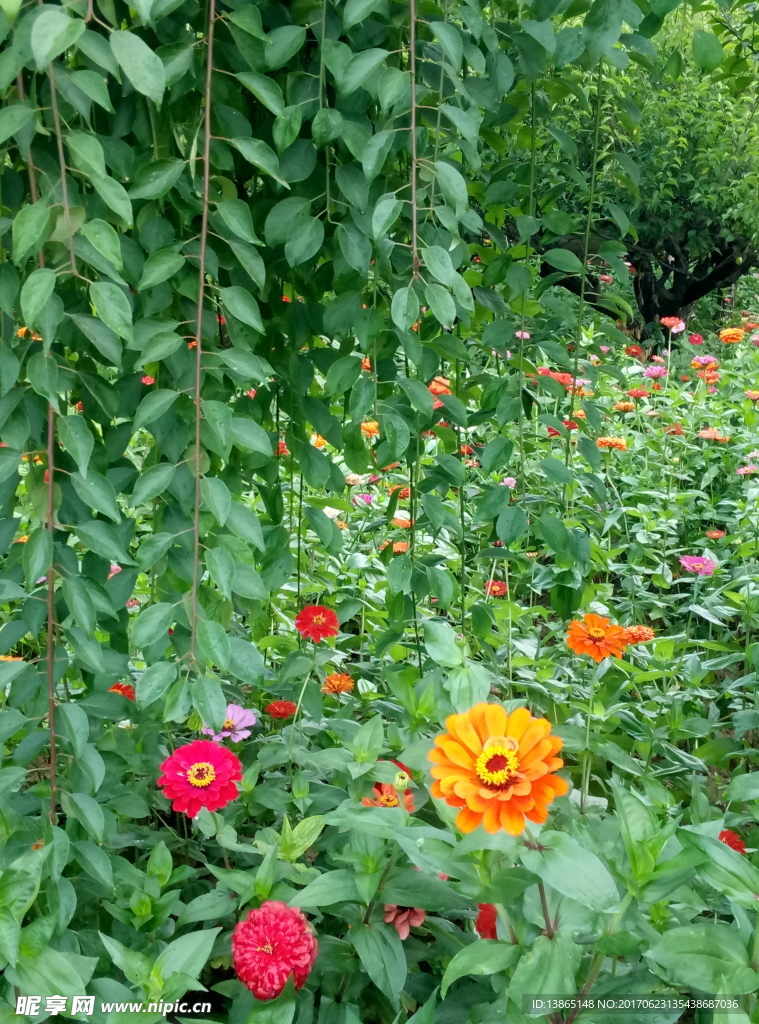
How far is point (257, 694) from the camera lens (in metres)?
1.56

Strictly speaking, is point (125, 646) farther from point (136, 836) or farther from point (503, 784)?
point (503, 784)

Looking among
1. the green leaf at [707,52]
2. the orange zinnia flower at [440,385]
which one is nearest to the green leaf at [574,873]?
the orange zinnia flower at [440,385]

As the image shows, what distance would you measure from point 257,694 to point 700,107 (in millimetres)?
5681

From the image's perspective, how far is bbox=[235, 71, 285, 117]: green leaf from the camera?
803 mm

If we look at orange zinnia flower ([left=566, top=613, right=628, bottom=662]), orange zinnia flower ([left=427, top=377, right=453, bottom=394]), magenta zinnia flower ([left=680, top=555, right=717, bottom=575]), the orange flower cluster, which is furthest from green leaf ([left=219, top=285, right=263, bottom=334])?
the orange flower cluster

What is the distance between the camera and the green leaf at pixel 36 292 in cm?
70

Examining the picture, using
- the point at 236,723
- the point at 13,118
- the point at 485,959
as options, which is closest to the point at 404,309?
the point at 13,118

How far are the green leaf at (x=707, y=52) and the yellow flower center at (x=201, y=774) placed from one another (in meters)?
0.92

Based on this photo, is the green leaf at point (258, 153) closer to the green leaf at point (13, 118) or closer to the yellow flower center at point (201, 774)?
the green leaf at point (13, 118)

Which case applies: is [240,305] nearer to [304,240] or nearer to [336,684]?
[304,240]

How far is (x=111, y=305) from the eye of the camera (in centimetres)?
73

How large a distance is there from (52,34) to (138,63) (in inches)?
2.8

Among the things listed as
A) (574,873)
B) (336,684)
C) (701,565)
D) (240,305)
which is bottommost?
(701,565)

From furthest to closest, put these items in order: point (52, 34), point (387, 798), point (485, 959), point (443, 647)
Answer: point (387, 798), point (443, 647), point (485, 959), point (52, 34)
